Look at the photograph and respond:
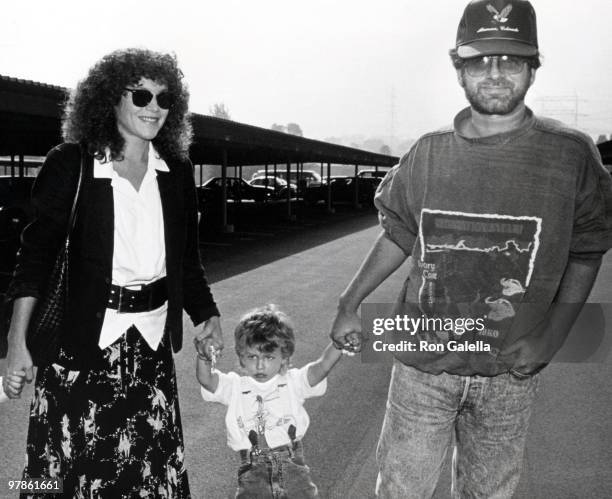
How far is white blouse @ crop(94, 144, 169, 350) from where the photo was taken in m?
2.73

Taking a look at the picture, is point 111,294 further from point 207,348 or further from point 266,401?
point 266,401

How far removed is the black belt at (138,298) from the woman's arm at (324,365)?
664 mm

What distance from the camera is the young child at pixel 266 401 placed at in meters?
3.07

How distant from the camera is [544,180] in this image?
2.26m

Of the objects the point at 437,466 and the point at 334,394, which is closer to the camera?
the point at 437,466

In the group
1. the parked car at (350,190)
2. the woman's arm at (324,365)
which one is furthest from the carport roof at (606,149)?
the woman's arm at (324,365)

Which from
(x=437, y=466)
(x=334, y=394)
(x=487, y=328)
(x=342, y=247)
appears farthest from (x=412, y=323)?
(x=342, y=247)

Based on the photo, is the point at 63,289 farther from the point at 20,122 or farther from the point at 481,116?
the point at 20,122

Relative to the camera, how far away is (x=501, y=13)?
7.66 ft

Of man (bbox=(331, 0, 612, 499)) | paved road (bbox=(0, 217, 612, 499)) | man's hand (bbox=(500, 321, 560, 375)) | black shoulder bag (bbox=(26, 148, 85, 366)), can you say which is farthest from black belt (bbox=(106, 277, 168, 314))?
paved road (bbox=(0, 217, 612, 499))

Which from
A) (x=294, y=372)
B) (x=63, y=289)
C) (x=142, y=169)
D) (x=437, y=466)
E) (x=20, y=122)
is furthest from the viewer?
(x=20, y=122)

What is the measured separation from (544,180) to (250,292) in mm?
8467

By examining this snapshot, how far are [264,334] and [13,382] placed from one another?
942 mm

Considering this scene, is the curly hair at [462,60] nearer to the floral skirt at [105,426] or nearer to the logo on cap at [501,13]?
the logo on cap at [501,13]
